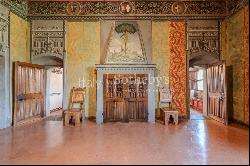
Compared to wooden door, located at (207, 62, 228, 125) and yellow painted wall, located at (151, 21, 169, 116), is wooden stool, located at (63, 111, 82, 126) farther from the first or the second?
wooden door, located at (207, 62, 228, 125)

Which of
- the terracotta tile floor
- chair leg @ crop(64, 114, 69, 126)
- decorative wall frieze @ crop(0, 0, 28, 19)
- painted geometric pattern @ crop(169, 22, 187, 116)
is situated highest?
decorative wall frieze @ crop(0, 0, 28, 19)

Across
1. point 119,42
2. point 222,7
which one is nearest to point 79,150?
point 119,42

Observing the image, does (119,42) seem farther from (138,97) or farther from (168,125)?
(168,125)

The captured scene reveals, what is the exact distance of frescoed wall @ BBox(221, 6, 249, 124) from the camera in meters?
6.65

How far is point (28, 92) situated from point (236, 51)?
6.58m

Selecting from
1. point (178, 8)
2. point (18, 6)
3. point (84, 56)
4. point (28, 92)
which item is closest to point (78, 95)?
point (84, 56)

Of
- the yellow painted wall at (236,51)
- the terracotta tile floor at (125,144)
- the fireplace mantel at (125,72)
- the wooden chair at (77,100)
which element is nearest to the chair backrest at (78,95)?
the wooden chair at (77,100)

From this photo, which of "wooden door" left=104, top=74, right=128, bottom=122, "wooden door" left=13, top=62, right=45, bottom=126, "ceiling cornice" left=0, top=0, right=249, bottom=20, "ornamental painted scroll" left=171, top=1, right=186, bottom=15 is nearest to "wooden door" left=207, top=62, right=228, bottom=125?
"ceiling cornice" left=0, top=0, right=249, bottom=20

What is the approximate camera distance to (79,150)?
4.40m

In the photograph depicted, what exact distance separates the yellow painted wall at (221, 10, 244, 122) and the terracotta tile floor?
0.97 m

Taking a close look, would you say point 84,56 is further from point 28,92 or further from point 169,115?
point 169,115

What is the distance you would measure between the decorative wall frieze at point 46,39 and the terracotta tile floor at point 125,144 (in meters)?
2.59

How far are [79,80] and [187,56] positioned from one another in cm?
374

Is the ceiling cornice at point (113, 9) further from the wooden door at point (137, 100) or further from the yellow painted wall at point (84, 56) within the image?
the wooden door at point (137, 100)
